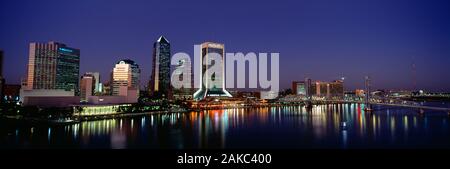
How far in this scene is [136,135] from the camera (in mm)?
7203

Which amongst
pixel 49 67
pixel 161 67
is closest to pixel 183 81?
pixel 161 67

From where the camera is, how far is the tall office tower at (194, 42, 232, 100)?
26.0 meters

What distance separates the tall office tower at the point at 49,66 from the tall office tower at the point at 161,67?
1454cm

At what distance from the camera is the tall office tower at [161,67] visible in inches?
1399

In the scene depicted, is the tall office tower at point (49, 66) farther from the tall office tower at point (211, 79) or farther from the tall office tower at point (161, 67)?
the tall office tower at point (161, 67)

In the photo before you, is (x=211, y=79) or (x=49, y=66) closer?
(x=49, y=66)

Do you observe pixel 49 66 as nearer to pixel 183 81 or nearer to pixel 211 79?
pixel 211 79

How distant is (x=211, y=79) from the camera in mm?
26891

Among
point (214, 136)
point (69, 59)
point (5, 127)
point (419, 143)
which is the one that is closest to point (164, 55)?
point (69, 59)

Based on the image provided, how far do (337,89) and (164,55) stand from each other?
79.2 ft

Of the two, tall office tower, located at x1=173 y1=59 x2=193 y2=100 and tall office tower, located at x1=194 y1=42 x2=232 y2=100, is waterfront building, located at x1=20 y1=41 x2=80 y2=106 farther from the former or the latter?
tall office tower, located at x1=173 y1=59 x2=193 y2=100

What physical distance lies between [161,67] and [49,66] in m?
17.1

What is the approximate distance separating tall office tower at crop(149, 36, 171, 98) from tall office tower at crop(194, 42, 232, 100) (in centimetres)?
951

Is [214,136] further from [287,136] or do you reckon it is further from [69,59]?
[69,59]
